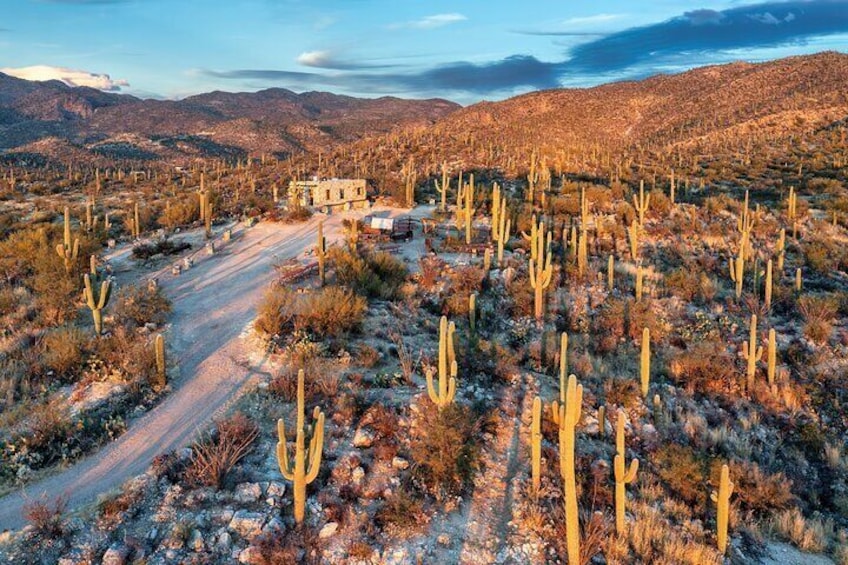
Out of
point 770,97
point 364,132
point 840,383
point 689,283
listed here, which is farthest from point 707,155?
point 364,132

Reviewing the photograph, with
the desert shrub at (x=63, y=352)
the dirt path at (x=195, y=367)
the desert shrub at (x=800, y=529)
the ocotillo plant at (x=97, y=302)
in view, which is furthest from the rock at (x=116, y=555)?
the desert shrub at (x=800, y=529)

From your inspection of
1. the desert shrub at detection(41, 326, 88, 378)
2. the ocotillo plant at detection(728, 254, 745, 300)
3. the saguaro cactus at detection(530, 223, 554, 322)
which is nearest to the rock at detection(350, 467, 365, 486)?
the desert shrub at detection(41, 326, 88, 378)

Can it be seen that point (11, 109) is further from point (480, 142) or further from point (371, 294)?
point (371, 294)

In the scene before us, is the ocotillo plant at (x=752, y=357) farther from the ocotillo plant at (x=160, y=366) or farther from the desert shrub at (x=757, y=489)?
the ocotillo plant at (x=160, y=366)

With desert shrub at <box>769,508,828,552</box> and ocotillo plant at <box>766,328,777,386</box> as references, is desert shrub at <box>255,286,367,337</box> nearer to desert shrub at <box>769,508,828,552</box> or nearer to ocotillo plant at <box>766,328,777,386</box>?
desert shrub at <box>769,508,828,552</box>

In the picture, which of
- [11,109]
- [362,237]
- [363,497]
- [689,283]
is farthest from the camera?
[11,109]
